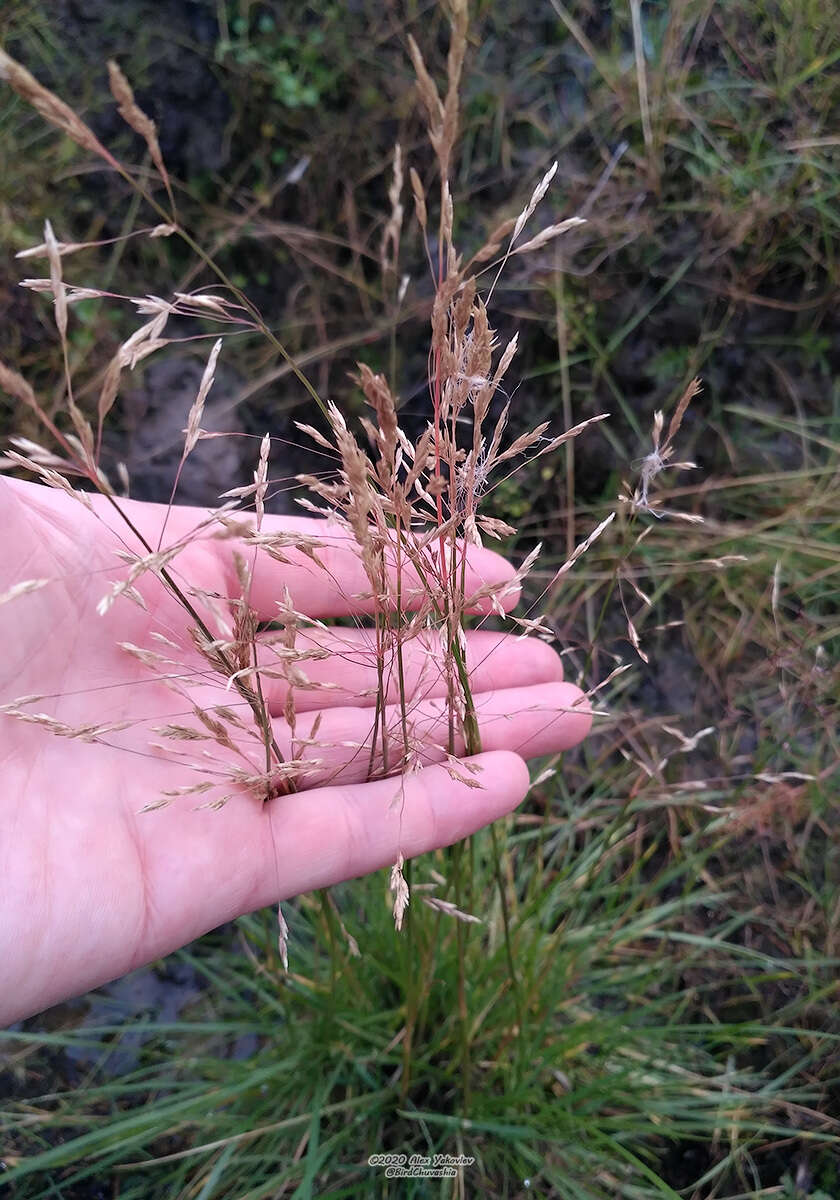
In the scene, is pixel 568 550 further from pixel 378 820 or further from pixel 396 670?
pixel 378 820

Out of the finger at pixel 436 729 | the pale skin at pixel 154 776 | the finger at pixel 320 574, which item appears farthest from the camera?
the finger at pixel 320 574

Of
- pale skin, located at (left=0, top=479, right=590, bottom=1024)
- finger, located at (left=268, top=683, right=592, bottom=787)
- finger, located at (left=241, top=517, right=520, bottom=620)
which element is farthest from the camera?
finger, located at (left=241, top=517, right=520, bottom=620)

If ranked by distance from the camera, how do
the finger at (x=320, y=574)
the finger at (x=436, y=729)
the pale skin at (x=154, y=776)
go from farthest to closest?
1. the finger at (x=320, y=574)
2. the finger at (x=436, y=729)
3. the pale skin at (x=154, y=776)

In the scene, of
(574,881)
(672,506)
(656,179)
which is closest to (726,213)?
(656,179)

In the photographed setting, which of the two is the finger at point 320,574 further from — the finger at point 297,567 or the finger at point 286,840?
the finger at point 286,840

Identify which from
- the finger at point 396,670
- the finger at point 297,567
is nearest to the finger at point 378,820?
the finger at point 396,670

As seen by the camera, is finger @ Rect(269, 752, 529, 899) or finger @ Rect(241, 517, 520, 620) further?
finger @ Rect(241, 517, 520, 620)

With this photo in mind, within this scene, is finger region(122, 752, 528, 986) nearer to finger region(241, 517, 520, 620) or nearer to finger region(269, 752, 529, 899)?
finger region(269, 752, 529, 899)

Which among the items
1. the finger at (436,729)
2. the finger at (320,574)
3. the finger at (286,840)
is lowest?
the finger at (286,840)

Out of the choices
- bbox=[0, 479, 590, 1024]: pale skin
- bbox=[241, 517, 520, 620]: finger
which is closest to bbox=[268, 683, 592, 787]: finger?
bbox=[0, 479, 590, 1024]: pale skin
